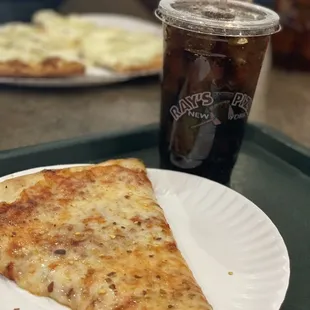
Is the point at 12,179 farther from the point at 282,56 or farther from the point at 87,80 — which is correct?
the point at 282,56

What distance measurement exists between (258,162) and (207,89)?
8.9 inches

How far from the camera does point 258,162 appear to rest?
0.97 meters

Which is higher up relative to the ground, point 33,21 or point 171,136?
point 171,136

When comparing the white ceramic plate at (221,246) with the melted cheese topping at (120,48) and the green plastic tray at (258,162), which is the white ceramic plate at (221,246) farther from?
the melted cheese topping at (120,48)

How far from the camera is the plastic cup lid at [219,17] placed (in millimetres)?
750

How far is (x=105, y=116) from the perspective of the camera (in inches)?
48.1

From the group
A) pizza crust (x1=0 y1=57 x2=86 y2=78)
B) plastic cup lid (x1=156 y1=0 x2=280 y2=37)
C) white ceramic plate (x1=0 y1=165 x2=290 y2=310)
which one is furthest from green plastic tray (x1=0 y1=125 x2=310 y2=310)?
pizza crust (x1=0 y1=57 x2=86 y2=78)

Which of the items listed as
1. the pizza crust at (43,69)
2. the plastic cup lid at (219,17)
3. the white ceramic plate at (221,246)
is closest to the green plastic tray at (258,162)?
the white ceramic plate at (221,246)

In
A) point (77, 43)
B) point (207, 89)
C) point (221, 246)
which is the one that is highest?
point (207, 89)

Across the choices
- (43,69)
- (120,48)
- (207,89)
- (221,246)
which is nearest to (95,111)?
(43,69)

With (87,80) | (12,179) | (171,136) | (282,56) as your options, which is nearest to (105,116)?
(87,80)

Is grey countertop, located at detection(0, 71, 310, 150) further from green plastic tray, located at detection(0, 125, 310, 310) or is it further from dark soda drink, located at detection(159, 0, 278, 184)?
dark soda drink, located at detection(159, 0, 278, 184)

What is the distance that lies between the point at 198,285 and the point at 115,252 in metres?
0.10

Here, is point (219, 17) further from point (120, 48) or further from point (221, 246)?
point (120, 48)
